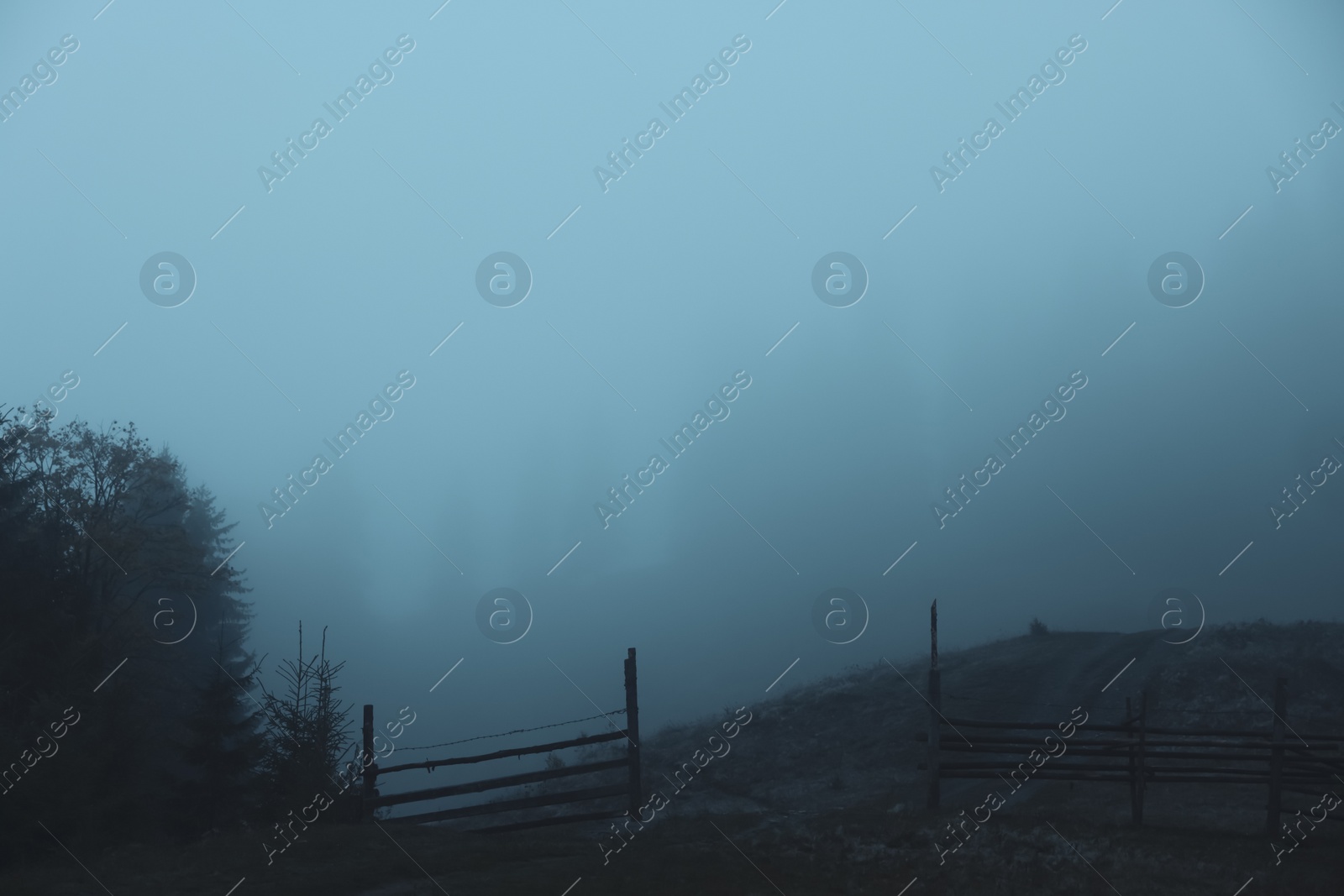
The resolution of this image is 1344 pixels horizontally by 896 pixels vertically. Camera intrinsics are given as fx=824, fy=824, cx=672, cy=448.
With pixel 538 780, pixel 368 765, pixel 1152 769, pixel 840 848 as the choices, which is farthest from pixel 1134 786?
pixel 368 765

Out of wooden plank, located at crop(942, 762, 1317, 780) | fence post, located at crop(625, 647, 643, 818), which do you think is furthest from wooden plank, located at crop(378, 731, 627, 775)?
wooden plank, located at crop(942, 762, 1317, 780)

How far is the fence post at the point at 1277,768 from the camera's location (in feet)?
33.7

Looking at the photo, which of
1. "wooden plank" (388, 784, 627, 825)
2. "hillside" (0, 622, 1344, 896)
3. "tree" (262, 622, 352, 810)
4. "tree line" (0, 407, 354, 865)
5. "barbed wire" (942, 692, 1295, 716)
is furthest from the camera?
"barbed wire" (942, 692, 1295, 716)

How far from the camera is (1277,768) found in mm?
10344

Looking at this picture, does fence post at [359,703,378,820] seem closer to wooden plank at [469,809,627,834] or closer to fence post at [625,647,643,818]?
wooden plank at [469,809,627,834]

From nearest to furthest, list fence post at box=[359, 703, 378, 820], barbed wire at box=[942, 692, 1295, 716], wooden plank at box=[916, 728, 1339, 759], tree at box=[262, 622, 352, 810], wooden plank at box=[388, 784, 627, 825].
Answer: wooden plank at box=[916, 728, 1339, 759] < wooden plank at box=[388, 784, 627, 825] < fence post at box=[359, 703, 378, 820] < tree at box=[262, 622, 352, 810] < barbed wire at box=[942, 692, 1295, 716]

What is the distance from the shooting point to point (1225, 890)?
8.30 meters

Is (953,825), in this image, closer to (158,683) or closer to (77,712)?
(77,712)

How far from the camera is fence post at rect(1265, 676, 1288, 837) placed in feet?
33.7

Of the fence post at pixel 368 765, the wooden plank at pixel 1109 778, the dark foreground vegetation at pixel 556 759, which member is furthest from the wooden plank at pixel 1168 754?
the fence post at pixel 368 765

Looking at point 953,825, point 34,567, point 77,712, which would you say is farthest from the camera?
point 34,567

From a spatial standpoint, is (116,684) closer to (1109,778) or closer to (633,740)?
(633,740)

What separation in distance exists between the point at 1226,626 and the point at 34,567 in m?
34.7

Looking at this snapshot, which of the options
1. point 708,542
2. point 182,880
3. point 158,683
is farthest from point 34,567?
point 708,542
